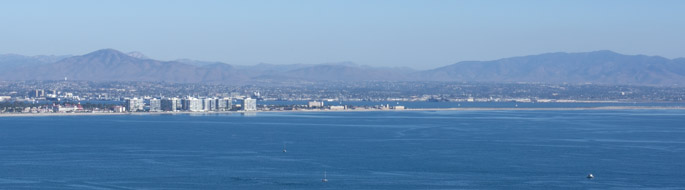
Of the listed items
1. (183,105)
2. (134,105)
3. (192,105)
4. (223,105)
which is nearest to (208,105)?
(223,105)

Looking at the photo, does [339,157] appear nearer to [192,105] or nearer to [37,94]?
[192,105]

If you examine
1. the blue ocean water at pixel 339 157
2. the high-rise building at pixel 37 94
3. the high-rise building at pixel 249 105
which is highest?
the high-rise building at pixel 37 94

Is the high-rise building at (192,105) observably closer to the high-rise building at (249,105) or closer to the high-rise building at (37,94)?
the high-rise building at (249,105)

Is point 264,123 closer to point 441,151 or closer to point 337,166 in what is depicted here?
point 441,151

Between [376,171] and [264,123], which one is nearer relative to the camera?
[376,171]

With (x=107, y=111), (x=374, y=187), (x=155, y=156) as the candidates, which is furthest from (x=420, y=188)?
(x=107, y=111)

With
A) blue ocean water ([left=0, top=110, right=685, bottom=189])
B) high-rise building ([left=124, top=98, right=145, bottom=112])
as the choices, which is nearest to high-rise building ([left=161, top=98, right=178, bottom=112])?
high-rise building ([left=124, top=98, right=145, bottom=112])

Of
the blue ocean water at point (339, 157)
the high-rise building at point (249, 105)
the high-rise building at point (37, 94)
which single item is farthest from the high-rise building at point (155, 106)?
the high-rise building at point (37, 94)

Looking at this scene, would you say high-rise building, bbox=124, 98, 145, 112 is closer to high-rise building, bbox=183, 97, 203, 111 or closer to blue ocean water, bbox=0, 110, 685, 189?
high-rise building, bbox=183, 97, 203, 111
